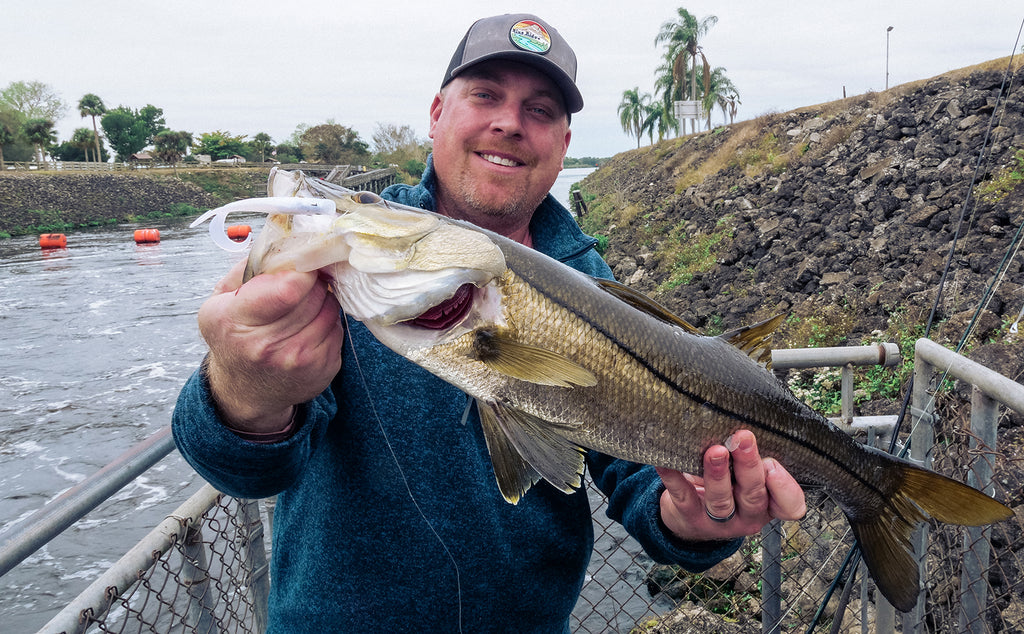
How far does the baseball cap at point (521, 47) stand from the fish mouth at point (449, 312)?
1.34m

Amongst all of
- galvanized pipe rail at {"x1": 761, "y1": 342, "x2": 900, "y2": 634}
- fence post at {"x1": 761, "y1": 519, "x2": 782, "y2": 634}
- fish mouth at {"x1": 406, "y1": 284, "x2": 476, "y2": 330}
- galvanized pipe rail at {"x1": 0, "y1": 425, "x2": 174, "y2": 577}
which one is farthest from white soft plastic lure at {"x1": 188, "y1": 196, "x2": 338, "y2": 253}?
fence post at {"x1": 761, "y1": 519, "x2": 782, "y2": 634}

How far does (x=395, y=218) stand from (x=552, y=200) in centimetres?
147

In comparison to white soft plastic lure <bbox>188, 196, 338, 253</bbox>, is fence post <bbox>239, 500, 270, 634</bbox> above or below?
below

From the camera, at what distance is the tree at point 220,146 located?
100438 mm

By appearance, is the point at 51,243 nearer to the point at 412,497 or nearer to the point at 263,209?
the point at 412,497

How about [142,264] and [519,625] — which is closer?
[519,625]

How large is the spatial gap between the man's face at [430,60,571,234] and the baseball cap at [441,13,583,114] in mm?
58

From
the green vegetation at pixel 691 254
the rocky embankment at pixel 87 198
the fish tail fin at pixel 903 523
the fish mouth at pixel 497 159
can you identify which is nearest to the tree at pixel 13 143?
the rocky embankment at pixel 87 198

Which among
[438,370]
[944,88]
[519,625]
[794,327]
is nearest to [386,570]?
[519,625]

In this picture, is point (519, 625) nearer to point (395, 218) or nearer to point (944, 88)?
point (395, 218)

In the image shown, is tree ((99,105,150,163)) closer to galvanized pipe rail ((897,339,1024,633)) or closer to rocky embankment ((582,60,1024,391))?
rocky embankment ((582,60,1024,391))

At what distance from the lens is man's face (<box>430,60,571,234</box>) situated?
8.67 feet

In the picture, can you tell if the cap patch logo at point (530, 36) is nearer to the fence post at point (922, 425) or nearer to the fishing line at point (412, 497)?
the fishing line at point (412, 497)

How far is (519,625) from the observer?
2.14 metres
